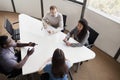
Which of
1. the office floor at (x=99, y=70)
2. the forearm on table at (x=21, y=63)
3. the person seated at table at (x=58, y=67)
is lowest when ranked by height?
the office floor at (x=99, y=70)

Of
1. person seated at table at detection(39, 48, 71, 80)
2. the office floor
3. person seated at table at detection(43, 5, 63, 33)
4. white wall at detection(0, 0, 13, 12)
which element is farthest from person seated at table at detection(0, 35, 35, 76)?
white wall at detection(0, 0, 13, 12)

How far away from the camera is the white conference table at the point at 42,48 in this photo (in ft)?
7.16

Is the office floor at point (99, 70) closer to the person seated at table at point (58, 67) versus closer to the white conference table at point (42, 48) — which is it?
the white conference table at point (42, 48)

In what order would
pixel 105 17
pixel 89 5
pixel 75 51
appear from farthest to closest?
pixel 89 5 < pixel 105 17 < pixel 75 51

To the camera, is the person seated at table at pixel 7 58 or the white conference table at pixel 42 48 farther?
the white conference table at pixel 42 48

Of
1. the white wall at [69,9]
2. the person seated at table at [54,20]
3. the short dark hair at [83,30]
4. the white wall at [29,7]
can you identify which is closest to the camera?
the short dark hair at [83,30]

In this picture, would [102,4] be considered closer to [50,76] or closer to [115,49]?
[115,49]

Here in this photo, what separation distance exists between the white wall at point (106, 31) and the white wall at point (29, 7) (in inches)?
62.8

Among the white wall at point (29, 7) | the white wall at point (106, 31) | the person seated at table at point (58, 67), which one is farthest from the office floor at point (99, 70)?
the white wall at point (29, 7)

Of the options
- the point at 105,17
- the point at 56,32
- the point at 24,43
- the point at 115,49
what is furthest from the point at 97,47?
the point at 24,43

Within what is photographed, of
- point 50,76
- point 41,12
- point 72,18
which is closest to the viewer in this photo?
point 50,76

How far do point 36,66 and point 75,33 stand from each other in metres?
1.04

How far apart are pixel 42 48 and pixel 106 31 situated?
157cm

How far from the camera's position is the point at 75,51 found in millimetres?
2391
